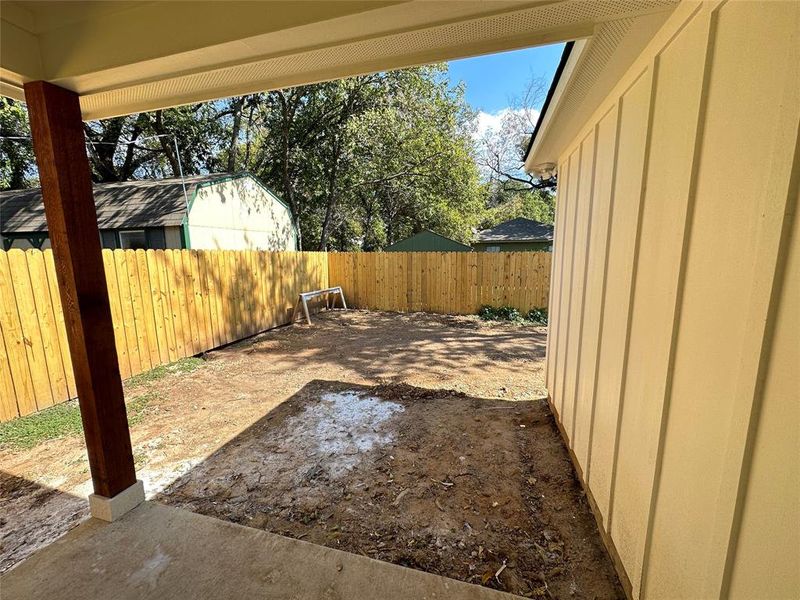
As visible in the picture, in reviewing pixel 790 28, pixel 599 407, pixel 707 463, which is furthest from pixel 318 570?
pixel 790 28

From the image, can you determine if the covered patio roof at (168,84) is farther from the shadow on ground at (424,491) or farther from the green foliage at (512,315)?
the green foliage at (512,315)

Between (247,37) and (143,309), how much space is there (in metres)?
4.62

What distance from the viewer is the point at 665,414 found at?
52.3 inches

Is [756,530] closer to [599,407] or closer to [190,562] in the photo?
[599,407]

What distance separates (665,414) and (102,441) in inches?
108

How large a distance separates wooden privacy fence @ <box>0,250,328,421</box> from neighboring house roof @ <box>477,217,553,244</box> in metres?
9.20

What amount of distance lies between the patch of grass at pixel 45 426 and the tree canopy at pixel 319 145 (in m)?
9.49

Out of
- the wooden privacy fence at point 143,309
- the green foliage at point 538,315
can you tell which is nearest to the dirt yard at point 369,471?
the wooden privacy fence at point 143,309

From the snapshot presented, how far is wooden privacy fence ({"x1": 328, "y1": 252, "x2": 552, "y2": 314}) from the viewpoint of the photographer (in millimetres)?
8633

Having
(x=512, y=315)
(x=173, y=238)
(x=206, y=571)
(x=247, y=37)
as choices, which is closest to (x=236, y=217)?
(x=173, y=238)

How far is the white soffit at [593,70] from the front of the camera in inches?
54.2

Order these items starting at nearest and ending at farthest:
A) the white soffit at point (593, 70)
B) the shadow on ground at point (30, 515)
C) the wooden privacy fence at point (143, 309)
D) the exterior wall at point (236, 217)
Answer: the white soffit at point (593, 70), the shadow on ground at point (30, 515), the wooden privacy fence at point (143, 309), the exterior wall at point (236, 217)

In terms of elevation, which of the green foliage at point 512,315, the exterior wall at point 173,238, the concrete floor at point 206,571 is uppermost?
the exterior wall at point 173,238

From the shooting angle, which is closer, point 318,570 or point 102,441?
point 318,570
